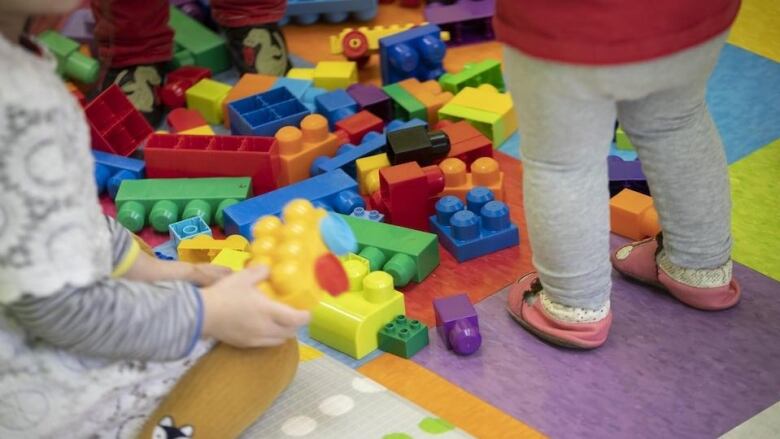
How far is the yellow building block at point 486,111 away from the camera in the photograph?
1.60m

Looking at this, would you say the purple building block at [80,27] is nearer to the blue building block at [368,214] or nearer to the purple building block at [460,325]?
the blue building block at [368,214]

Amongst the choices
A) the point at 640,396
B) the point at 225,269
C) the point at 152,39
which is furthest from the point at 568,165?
the point at 152,39

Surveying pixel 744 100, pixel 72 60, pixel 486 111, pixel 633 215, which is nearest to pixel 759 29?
pixel 744 100

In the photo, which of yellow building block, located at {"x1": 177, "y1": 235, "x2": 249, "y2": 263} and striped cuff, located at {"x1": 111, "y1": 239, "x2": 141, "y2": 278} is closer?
striped cuff, located at {"x1": 111, "y1": 239, "x2": 141, "y2": 278}

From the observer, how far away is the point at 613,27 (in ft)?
3.18

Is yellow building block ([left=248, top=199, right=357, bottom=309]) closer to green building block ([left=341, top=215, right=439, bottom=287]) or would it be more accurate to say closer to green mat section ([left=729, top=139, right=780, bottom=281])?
green building block ([left=341, top=215, right=439, bottom=287])

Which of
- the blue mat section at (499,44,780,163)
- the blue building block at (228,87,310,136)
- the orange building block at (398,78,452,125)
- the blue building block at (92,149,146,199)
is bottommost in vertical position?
the blue mat section at (499,44,780,163)

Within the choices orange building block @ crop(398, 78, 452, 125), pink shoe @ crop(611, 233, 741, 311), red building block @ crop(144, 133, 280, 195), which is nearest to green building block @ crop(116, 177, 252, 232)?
red building block @ crop(144, 133, 280, 195)

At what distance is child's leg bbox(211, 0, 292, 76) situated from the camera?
5.96 feet

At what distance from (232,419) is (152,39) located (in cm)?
95

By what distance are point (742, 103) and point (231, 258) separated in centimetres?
90

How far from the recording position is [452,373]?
1181 mm

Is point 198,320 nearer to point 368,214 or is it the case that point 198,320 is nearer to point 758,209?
point 368,214

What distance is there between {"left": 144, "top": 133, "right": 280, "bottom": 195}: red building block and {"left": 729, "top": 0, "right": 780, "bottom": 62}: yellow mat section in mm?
906
